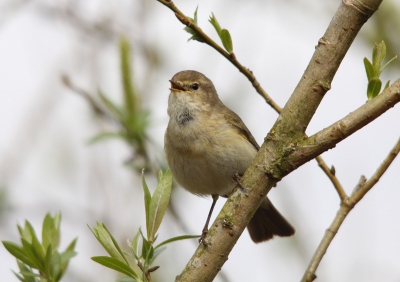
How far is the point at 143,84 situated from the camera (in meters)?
5.80

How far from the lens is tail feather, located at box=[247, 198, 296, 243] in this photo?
538 centimetres

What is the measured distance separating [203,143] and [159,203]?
7.06 feet

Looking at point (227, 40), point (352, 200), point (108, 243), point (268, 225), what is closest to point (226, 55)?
point (227, 40)

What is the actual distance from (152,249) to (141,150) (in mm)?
1657

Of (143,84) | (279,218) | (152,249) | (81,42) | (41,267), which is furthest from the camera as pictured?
(81,42)

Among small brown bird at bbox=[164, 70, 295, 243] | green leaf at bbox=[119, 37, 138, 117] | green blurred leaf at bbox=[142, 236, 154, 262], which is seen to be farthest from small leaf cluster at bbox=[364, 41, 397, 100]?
small brown bird at bbox=[164, 70, 295, 243]

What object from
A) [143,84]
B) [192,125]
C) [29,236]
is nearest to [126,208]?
[143,84]

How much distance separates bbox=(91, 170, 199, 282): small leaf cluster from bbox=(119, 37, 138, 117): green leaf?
139cm

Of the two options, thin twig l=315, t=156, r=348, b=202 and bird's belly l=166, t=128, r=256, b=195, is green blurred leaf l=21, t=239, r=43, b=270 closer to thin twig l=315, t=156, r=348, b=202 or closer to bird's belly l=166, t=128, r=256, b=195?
thin twig l=315, t=156, r=348, b=202

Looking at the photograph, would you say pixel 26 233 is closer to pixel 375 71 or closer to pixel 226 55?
pixel 226 55

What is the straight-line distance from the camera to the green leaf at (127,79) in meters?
3.56

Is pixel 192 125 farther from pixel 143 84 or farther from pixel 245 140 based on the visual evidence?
pixel 143 84

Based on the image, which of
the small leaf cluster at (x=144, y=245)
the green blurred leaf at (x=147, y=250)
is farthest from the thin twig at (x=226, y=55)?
the green blurred leaf at (x=147, y=250)

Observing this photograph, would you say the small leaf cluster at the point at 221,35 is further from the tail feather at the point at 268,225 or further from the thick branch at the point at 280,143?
the tail feather at the point at 268,225
